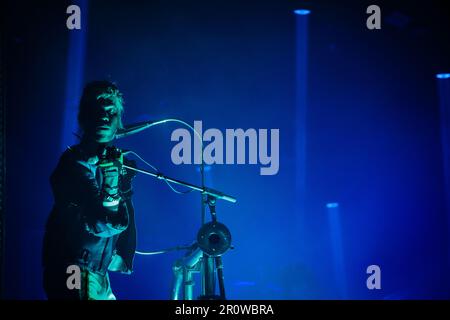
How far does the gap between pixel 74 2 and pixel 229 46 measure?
1.46 meters

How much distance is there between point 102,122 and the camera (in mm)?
→ 3988

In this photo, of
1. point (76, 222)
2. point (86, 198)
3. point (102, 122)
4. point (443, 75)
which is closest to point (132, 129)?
point (102, 122)

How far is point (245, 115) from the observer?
4512mm

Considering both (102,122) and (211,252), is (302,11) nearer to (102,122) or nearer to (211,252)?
(102,122)

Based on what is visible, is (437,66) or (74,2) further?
(437,66)

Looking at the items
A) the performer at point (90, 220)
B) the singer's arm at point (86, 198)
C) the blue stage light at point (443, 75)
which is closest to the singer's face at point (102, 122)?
the performer at point (90, 220)

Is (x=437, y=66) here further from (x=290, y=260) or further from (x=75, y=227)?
(x=75, y=227)

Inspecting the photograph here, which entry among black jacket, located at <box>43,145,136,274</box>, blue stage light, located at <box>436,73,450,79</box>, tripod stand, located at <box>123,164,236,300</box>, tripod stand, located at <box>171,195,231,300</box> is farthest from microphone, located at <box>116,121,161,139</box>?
blue stage light, located at <box>436,73,450,79</box>

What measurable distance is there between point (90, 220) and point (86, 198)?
0.21 m

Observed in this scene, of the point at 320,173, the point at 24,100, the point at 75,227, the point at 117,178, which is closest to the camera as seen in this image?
the point at 117,178

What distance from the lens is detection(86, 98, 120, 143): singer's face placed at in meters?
3.99

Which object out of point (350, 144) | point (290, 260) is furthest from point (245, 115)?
point (290, 260)

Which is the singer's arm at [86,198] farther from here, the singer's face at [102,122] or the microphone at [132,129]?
the microphone at [132,129]

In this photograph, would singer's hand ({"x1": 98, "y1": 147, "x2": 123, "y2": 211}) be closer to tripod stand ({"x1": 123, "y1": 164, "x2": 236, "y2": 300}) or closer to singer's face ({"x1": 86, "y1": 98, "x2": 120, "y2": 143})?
tripod stand ({"x1": 123, "y1": 164, "x2": 236, "y2": 300})
